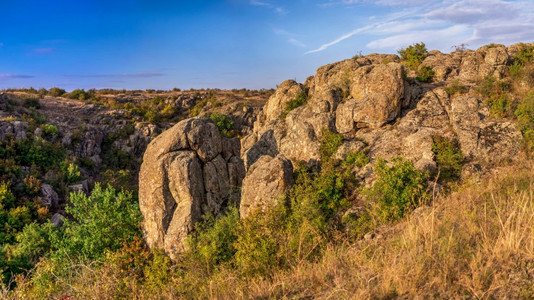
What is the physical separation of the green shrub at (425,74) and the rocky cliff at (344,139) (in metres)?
0.33

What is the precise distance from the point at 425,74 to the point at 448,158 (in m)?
9.89

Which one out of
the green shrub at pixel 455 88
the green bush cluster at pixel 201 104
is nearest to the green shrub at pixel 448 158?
the green shrub at pixel 455 88

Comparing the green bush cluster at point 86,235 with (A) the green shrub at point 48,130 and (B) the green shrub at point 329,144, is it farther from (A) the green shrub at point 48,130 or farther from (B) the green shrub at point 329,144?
(A) the green shrub at point 48,130

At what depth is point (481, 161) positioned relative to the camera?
14.8 meters

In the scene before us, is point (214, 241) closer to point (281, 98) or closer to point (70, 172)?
point (281, 98)

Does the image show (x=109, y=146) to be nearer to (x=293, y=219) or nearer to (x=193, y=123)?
(x=193, y=123)

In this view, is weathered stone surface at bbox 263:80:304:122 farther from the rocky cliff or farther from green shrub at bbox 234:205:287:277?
green shrub at bbox 234:205:287:277

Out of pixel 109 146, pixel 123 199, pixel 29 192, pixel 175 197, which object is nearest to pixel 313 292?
pixel 175 197

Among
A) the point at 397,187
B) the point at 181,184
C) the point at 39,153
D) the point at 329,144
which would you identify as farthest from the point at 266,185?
the point at 39,153

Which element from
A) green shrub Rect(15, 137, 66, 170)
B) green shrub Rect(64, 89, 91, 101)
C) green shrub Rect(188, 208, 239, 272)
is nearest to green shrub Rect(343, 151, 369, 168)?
green shrub Rect(188, 208, 239, 272)

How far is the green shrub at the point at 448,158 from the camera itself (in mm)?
14453

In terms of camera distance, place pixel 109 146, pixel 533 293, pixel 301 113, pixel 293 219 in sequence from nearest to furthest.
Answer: pixel 533 293 < pixel 293 219 < pixel 301 113 < pixel 109 146

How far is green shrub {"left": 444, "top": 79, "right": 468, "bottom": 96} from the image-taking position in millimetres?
19156

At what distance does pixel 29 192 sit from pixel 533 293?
109 feet
